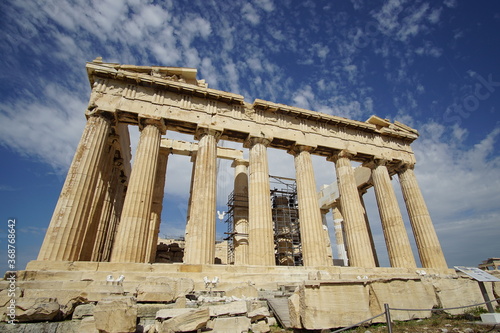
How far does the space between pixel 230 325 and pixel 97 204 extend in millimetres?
11709

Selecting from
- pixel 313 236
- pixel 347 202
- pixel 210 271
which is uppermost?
pixel 347 202

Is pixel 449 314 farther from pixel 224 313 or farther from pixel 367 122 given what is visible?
pixel 367 122

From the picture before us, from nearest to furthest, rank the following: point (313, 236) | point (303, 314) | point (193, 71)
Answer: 1. point (303, 314)
2. point (313, 236)
3. point (193, 71)

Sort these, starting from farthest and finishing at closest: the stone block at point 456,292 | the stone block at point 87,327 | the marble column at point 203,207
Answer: the marble column at point 203,207 → the stone block at point 456,292 → the stone block at point 87,327

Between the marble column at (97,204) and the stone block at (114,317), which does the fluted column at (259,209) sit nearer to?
the marble column at (97,204)

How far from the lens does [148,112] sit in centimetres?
1445

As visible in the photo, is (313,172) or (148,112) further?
(313,172)

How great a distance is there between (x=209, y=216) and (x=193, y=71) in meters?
8.95

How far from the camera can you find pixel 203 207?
42.6 ft

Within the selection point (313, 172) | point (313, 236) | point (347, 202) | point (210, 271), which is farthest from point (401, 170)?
point (210, 271)

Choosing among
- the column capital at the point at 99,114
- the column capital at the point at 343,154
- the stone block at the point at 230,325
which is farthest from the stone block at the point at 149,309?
the column capital at the point at 343,154

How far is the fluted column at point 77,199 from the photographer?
10.4m

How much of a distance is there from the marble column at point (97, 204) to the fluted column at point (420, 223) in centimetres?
1993

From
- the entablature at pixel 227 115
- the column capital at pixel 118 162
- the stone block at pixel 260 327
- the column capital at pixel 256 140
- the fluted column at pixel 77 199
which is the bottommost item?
the stone block at pixel 260 327
